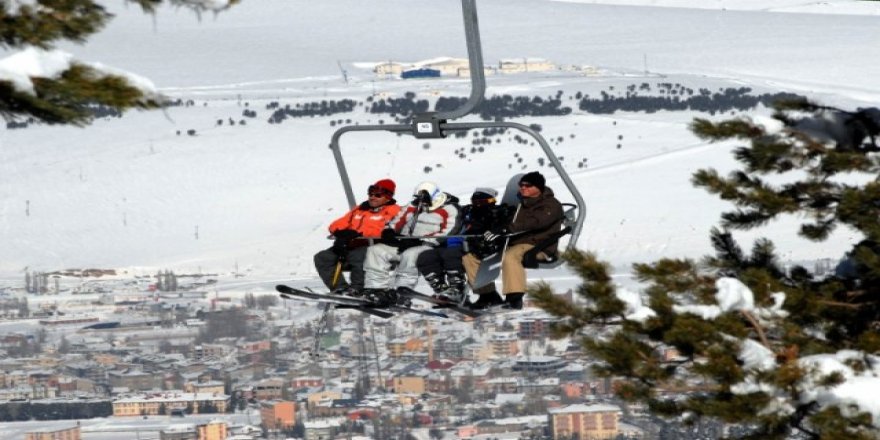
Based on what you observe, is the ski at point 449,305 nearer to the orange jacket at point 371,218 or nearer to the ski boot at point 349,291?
the ski boot at point 349,291

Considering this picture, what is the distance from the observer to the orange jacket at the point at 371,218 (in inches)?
490

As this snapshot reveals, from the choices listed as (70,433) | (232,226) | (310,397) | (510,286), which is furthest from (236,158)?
(510,286)

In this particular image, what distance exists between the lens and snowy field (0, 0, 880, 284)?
75625 millimetres

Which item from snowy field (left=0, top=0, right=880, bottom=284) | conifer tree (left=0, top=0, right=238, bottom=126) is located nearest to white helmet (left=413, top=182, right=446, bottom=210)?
conifer tree (left=0, top=0, right=238, bottom=126)

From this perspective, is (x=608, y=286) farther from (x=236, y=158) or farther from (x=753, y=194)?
(x=236, y=158)

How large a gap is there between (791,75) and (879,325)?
80.8 metres

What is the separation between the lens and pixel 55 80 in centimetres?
591

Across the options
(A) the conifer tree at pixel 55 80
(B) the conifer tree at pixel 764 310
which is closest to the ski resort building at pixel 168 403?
(B) the conifer tree at pixel 764 310

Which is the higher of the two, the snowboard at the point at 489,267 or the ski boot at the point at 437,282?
the snowboard at the point at 489,267

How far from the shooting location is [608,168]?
250 ft

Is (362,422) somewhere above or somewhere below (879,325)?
below

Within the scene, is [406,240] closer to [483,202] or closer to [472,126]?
[483,202]

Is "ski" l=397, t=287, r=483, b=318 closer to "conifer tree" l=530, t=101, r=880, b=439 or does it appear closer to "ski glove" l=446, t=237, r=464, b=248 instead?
"ski glove" l=446, t=237, r=464, b=248

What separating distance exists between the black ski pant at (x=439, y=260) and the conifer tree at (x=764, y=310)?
287cm
